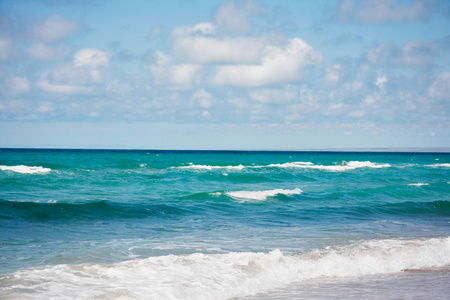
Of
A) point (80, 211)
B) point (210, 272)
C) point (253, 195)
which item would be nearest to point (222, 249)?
point (210, 272)

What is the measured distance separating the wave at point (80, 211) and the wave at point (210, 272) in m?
6.76

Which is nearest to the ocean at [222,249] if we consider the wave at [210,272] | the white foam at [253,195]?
the wave at [210,272]

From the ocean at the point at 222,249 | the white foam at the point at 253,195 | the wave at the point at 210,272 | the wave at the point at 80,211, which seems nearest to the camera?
the wave at the point at 210,272

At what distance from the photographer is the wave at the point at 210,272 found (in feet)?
24.5

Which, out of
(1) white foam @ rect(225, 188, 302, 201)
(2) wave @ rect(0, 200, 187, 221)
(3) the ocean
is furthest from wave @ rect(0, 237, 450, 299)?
(1) white foam @ rect(225, 188, 302, 201)

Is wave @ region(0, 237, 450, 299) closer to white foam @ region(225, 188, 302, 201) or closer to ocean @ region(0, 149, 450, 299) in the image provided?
ocean @ region(0, 149, 450, 299)

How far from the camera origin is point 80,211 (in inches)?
636

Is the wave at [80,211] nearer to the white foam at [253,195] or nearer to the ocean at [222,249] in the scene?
the ocean at [222,249]

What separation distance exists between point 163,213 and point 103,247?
6.09m

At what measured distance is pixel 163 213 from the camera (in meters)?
16.8

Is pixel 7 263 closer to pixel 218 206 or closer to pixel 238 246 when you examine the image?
pixel 238 246

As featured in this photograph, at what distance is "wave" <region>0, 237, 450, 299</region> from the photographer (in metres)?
7.45

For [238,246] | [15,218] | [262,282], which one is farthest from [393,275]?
[15,218]

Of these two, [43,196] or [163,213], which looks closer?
[163,213]
